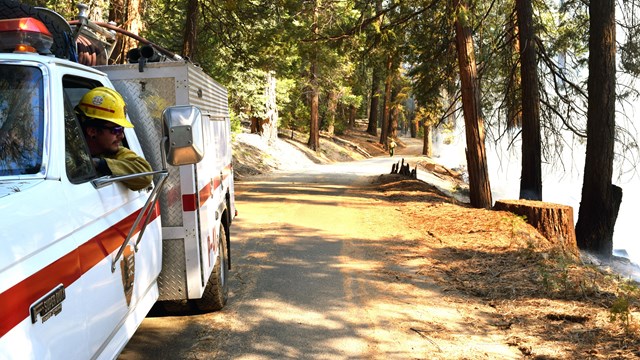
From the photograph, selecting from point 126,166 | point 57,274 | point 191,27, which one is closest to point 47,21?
point 126,166

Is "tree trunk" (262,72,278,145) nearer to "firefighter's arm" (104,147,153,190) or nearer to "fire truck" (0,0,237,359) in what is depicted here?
"fire truck" (0,0,237,359)

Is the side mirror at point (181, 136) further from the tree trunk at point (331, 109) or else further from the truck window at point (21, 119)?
the tree trunk at point (331, 109)

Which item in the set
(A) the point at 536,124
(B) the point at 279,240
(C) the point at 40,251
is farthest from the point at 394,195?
(C) the point at 40,251

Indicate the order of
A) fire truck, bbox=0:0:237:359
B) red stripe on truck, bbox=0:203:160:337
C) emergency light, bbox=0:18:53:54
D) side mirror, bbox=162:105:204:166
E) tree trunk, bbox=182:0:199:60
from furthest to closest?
tree trunk, bbox=182:0:199:60
emergency light, bbox=0:18:53:54
side mirror, bbox=162:105:204:166
fire truck, bbox=0:0:237:359
red stripe on truck, bbox=0:203:160:337

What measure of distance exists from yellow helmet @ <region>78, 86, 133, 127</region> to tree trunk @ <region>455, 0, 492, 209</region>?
11.3 m

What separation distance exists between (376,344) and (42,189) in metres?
3.37

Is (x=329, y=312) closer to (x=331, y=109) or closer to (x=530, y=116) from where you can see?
(x=530, y=116)

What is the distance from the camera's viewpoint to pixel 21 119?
9.64ft

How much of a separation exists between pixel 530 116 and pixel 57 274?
1286cm

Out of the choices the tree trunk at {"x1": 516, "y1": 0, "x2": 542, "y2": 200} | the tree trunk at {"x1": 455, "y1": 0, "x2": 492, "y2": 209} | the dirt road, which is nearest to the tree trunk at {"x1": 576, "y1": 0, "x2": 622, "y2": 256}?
the tree trunk at {"x1": 516, "y1": 0, "x2": 542, "y2": 200}

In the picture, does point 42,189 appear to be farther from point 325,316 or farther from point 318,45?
point 318,45

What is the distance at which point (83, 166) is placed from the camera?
10.9ft

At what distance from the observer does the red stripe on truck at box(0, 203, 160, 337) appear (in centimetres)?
207

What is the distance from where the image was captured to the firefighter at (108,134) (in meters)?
3.61
